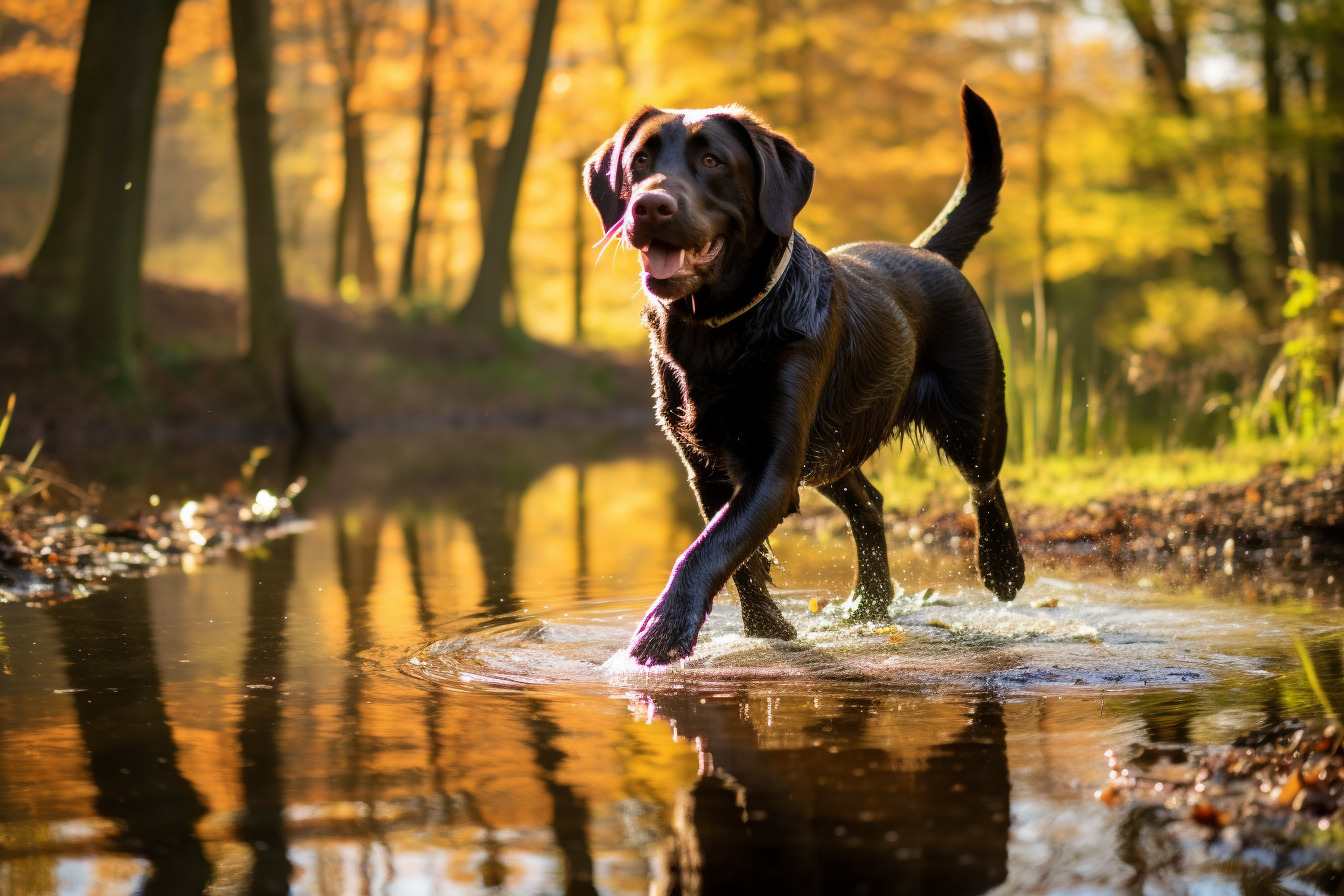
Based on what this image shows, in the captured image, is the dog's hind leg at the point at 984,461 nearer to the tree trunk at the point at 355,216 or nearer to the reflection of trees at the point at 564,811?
the reflection of trees at the point at 564,811

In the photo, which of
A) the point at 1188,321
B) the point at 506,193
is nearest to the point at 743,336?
the point at 506,193

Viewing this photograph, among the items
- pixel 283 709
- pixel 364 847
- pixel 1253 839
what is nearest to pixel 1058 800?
pixel 1253 839

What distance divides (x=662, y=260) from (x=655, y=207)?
21 centimetres

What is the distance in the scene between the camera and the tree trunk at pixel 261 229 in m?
15.5

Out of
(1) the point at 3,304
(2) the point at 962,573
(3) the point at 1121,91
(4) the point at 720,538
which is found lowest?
(2) the point at 962,573

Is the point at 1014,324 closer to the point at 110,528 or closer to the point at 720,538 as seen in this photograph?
the point at 110,528

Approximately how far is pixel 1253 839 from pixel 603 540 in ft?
18.6

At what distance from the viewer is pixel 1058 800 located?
2980mm

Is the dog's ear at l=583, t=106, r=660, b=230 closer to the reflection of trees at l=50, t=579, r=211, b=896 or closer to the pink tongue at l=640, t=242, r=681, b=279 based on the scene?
the pink tongue at l=640, t=242, r=681, b=279

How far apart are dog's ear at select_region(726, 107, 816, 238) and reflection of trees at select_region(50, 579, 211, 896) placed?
7.62ft

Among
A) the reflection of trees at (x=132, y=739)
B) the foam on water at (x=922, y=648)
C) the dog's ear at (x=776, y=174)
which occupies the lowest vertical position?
the foam on water at (x=922, y=648)

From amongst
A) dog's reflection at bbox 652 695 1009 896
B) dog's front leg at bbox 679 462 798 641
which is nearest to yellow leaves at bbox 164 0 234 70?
dog's front leg at bbox 679 462 798 641

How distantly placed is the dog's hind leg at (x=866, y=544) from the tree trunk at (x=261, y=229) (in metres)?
11.6

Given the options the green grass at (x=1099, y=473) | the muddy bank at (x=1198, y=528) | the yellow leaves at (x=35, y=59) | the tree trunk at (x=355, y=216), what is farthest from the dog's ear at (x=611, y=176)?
the yellow leaves at (x=35, y=59)
